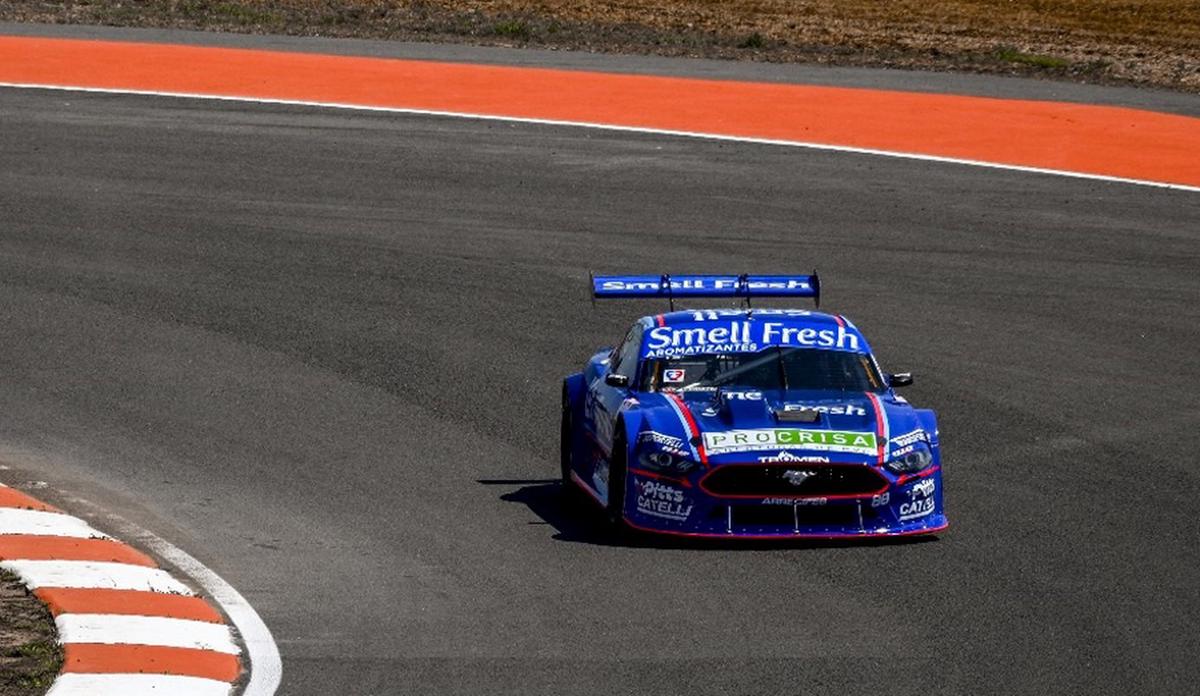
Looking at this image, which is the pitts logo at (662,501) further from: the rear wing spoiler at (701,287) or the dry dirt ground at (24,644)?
the dry dirt ground at (24,644)

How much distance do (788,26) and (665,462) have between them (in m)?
26.2

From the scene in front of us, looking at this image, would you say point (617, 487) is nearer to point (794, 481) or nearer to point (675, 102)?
point (794, 481)

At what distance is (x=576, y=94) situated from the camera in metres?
29.1

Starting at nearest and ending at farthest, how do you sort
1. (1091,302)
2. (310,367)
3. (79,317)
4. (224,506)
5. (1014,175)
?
1. (224,506)
2. (310,367)
3. (79,317)
4. (1091,302)
5. (1014,175)

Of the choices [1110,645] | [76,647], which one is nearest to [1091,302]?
[1110,645]

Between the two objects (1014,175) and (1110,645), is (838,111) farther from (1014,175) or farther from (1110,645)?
(1110,645)

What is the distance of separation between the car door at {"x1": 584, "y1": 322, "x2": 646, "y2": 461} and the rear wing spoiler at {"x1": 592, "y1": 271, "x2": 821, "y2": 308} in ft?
0.76

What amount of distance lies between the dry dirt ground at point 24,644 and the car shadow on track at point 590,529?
299 cm

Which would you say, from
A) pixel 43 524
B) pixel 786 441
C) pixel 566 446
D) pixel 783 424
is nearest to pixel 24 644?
pixel 43 524

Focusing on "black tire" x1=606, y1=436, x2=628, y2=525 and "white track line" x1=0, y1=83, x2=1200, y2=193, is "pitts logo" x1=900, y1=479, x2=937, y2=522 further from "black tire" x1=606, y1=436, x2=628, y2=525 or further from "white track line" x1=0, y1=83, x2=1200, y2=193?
"white track line" x1=0, y1=83, x2=1200, y2=193

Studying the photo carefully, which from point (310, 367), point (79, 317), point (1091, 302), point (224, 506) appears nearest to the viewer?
point (224, 506)

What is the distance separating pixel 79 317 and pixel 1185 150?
45.3 feet

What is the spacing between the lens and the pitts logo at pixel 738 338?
13078mm

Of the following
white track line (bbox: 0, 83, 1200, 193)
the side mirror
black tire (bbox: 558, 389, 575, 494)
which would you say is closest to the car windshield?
the side mirror
